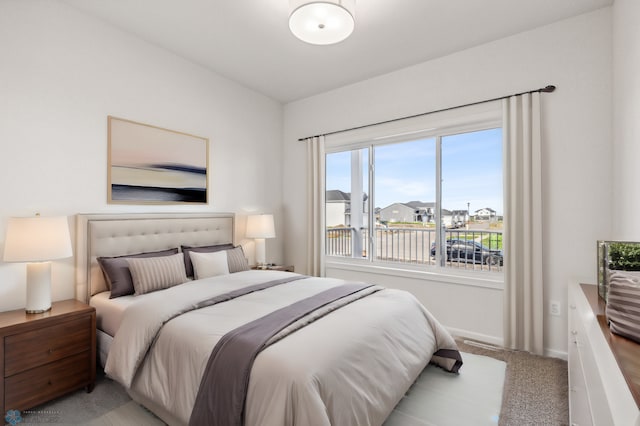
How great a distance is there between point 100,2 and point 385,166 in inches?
121

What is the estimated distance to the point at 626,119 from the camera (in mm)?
2154

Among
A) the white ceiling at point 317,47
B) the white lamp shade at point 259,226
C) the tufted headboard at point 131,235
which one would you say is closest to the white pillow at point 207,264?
the tufted headboard at point 131,235

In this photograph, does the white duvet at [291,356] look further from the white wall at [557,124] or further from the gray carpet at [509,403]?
the white wall at [557,124]

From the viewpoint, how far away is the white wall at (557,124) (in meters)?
2.57

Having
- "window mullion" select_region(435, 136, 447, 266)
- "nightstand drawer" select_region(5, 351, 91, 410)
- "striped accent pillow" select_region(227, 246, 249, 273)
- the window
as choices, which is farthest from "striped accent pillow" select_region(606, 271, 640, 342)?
"nightstand drawer" select_region(5, 351, 91, 410)

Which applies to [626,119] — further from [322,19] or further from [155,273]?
[155,273]

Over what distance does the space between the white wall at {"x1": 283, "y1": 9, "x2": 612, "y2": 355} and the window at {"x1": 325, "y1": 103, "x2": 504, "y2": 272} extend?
353mm

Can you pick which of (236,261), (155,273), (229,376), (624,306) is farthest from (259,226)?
(624,306)

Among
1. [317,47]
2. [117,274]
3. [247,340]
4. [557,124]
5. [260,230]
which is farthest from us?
[260,230]

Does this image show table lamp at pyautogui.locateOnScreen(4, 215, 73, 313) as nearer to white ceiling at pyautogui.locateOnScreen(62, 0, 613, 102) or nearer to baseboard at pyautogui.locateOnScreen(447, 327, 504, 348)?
white ceiling at pyautogui.locateOnScreen(62, 0, 613, 102)

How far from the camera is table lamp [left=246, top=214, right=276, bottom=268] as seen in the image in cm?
383

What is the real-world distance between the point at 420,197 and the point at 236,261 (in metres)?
2.15

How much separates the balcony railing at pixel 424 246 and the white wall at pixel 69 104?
1.75 metres

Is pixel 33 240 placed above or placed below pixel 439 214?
below
